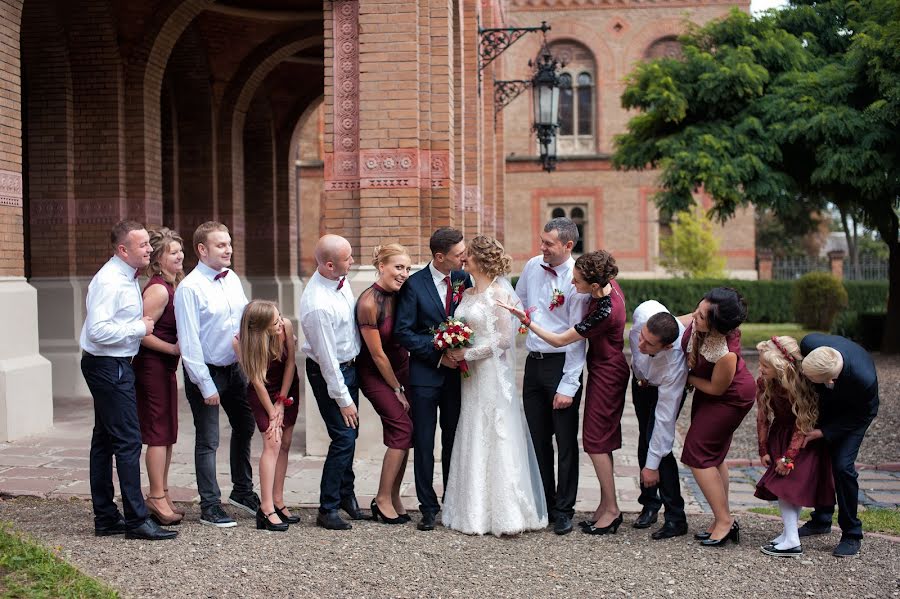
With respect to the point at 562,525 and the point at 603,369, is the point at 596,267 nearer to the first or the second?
the point at 603,369

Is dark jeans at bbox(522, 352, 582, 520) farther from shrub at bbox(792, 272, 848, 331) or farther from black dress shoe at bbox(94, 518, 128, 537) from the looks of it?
shrub at bbox(792, 272, 848, 331)

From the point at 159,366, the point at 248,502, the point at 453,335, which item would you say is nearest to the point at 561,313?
the point at 453,335

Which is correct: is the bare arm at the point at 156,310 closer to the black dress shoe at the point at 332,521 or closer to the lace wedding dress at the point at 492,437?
the black dress shoe at the point at 332,521

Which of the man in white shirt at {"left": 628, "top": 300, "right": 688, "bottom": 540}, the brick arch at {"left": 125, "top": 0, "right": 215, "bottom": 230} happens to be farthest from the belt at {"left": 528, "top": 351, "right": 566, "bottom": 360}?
the brick arch at {"left": 125, "top": 0, "right": 215, "bottom": 230}

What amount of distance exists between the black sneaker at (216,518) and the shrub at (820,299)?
20.9 m

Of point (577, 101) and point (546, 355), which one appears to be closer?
point (546, 355)

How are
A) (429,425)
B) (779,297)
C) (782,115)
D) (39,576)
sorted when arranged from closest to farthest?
(39,576) → (429,425) → (782,115) → (779,297)

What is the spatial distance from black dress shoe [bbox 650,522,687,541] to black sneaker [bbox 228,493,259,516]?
2.50 metres

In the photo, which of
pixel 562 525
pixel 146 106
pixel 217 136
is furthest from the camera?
pixel 217 136

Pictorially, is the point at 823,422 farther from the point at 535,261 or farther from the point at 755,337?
the point at 755,337

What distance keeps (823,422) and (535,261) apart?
196 centimetres

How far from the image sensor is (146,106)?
12984mm

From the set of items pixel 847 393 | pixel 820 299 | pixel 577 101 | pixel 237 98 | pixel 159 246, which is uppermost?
pixel 577 101

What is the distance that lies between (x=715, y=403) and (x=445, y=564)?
183 centimetres
